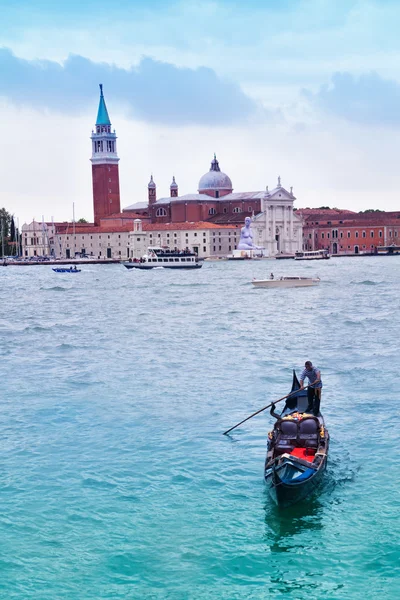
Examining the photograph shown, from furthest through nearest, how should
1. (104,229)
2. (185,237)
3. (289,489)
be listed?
(104,229)
(185,237)
(289,489)

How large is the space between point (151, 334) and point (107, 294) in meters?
19.3

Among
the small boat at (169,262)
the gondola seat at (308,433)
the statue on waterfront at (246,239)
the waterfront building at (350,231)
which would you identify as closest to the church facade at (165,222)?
the statue on waterfront at (246,239)

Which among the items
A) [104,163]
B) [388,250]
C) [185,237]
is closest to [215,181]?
[185,237]

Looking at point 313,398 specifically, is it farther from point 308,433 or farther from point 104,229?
point 104,229

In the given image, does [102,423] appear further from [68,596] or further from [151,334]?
[151,334]

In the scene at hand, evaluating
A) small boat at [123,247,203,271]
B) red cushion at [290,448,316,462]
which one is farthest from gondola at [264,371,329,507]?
small boat at [123,247,203,271]

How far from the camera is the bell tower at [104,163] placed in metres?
97.6

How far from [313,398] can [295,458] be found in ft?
8.73

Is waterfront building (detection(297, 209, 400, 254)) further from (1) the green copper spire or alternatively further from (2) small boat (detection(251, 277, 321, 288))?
(2) small boat (detection(251, 277, 321, 288))

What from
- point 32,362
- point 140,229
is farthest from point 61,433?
point 140,229

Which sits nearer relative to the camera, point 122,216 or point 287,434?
point 287,434

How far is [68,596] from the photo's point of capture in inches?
299

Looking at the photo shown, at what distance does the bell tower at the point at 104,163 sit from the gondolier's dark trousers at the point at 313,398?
287 feet

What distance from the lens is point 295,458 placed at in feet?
30.3
